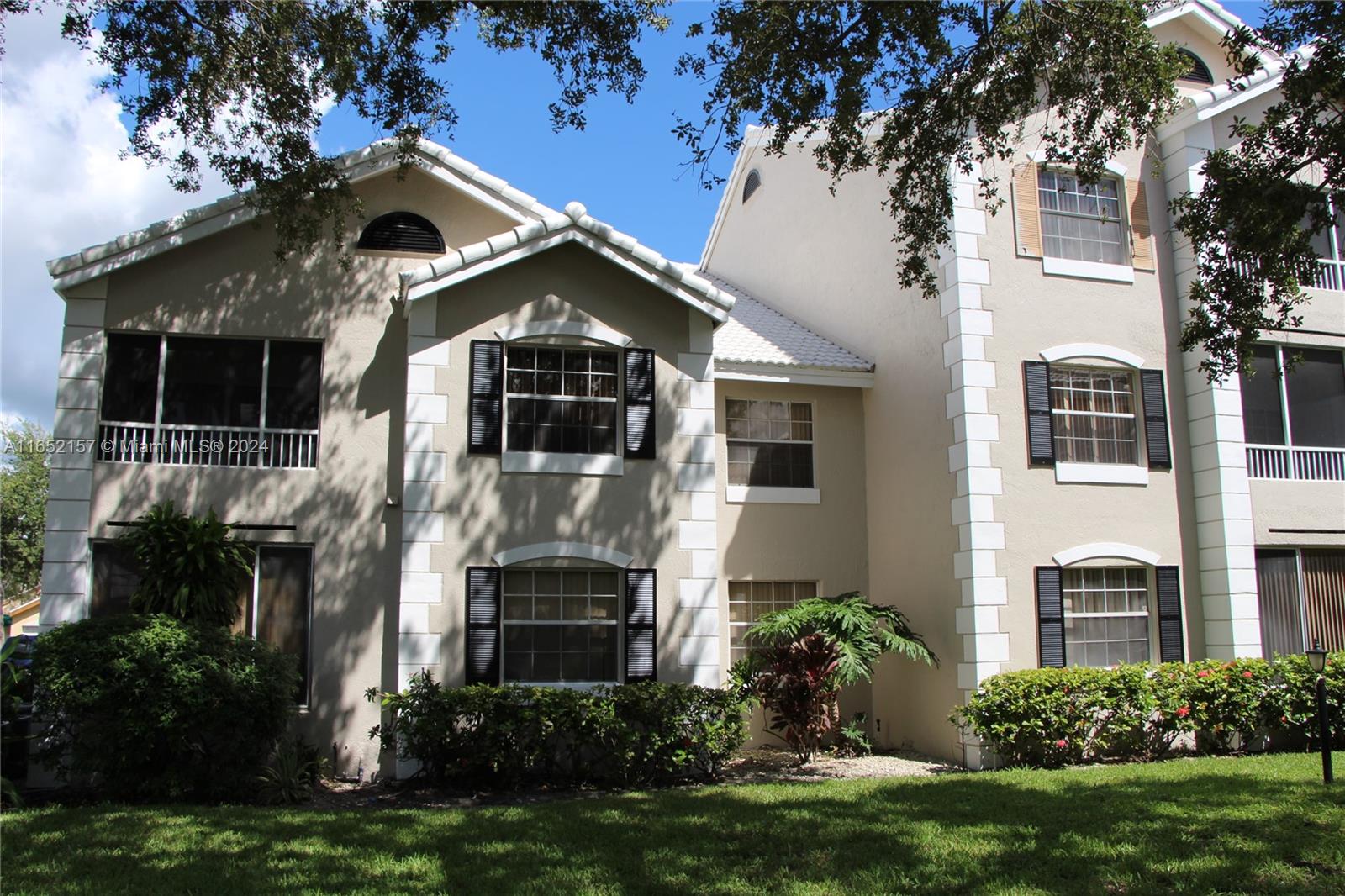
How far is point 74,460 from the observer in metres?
11.9

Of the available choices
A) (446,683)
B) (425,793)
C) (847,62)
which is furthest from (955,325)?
(425,793)

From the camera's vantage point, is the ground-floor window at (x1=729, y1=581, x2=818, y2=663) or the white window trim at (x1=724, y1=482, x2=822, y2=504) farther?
the white window trim at (x1=724, y1=482, x2=822, y2=504)

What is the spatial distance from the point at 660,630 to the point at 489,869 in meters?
5.36

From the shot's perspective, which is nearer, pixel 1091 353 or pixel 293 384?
pixel 293 384

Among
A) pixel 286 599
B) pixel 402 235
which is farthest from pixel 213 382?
pixel 402 235

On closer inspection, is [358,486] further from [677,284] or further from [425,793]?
[677,284]

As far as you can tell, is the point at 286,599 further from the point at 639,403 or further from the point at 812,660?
the point at 812,660

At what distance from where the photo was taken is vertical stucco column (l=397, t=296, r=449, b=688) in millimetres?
12094

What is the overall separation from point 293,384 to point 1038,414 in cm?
982

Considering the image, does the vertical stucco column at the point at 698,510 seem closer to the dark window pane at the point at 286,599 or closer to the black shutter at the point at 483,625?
the black shutter at the point at 483,625

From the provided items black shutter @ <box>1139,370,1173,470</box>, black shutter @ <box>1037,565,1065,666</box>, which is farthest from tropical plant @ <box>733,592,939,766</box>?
black shutter @ <box>1139,370,1173,470</box>

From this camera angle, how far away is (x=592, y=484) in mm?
12969

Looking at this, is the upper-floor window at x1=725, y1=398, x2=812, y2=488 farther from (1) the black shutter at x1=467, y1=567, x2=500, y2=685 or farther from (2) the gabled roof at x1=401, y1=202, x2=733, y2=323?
(1) the black shutter at x1=467, y1=567, x2=500, y2=685

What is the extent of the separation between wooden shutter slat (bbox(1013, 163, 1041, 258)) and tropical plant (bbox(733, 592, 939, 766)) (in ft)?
18.6
